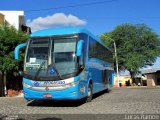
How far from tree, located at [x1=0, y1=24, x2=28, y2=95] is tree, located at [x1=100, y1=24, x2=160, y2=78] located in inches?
1423

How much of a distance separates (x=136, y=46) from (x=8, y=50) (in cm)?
3890

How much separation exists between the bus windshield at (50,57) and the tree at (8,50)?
13.6 m

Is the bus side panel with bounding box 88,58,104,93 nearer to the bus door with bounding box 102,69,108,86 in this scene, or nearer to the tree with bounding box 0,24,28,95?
the bus door with bounding box 102,69,108,86

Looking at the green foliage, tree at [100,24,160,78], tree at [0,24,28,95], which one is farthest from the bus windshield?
tree at [100,24,160,78]

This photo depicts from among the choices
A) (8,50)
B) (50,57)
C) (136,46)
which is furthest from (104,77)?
(136,46)

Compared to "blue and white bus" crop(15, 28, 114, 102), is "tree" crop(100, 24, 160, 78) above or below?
above

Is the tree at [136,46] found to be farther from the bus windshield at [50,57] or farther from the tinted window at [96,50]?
the bus windshield at [50,57]

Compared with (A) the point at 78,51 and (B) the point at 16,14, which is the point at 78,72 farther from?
(B) the point at 16,14

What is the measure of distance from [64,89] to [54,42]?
211 cm

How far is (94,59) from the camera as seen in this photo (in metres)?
20.4

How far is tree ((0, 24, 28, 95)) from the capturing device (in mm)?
30750

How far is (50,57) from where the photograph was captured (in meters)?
16.6

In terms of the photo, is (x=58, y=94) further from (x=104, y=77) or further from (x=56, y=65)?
(x=104, y=77)

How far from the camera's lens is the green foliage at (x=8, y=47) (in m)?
30.7
